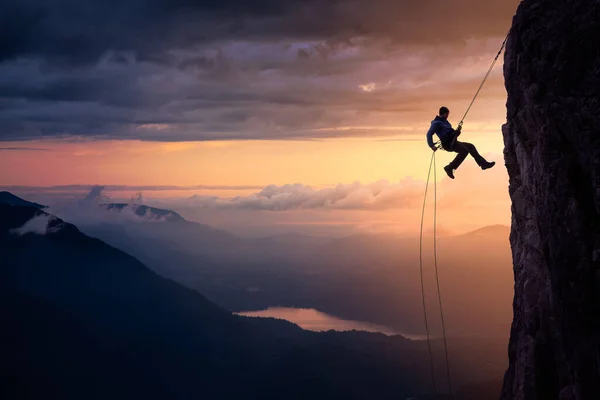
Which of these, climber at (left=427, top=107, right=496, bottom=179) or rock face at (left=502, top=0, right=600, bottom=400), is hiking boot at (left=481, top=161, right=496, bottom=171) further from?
rock face at (left=502, top=0, right=600, bottom=400)

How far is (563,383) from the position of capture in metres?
33.0

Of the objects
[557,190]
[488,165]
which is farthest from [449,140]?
[557,190]

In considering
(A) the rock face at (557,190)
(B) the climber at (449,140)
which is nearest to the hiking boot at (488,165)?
(B) the climber at (449,140)

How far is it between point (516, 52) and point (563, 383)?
52.2ft

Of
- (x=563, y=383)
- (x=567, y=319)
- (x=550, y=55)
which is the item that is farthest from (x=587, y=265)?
(x=550, y=55)

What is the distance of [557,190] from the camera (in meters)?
30.5

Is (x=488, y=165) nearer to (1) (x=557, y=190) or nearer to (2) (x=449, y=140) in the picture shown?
(2) (x=449, y=140)

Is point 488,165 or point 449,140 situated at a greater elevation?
point 449,140

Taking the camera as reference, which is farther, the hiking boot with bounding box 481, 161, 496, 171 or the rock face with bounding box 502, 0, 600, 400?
the hiking boot with bounding box 481, 161, 496, 171

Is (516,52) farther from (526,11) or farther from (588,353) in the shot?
(588,353)

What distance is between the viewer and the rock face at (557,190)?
29219 millimetres

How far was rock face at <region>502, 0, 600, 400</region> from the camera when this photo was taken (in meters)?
29.2

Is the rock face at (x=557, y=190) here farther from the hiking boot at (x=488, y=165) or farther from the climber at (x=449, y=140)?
the climber at (x=449, y=140)

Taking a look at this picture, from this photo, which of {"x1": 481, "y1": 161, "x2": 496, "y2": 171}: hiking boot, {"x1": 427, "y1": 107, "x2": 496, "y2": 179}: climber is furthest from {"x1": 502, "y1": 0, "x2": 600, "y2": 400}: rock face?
{"x1": 427, "y1": 107, "x2": 496, "y2": 179}: climber
